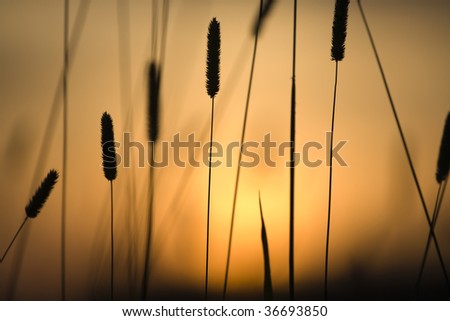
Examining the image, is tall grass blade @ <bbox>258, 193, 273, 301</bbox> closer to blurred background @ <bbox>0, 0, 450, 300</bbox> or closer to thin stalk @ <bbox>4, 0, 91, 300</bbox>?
blurred background @ <bbox>0, 0, 450, 300</bbox>

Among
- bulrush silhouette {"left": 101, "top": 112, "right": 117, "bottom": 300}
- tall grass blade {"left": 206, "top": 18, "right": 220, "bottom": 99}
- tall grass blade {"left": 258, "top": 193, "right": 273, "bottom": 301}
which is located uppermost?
tall grass blade {"left": 206, "top": 18, "right": 220, "bottom": 99}

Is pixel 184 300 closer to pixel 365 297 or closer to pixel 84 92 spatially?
pixel 365 297

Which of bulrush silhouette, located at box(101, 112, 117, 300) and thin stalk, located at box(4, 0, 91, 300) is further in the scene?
thin stalk, located at box(4, 0, 91, 300)

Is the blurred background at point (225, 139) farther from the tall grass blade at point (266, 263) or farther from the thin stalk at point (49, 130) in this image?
the tall grass blade at point (266, 263)

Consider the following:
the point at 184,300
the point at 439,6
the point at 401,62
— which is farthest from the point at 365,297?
the point at 439,6

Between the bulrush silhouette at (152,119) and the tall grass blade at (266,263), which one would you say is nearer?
the tall grass blade at (266,263)

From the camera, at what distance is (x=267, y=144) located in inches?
35.5

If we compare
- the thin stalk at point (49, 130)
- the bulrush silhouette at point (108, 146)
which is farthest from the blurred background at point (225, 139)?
the bulrush silhouette at point (108, 146)

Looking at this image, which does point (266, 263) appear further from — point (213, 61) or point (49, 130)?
point (49, 130)

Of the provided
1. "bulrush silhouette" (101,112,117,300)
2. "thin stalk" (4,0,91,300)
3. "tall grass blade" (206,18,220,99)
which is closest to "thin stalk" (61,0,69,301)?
"thin stalk" (4,0,91,300)

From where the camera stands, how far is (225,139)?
92 centimetres

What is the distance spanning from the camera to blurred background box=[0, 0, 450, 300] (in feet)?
2.87

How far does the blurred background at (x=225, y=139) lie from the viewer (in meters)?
0.88
